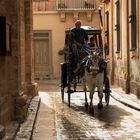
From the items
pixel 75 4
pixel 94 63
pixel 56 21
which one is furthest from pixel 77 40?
pixel 75 4

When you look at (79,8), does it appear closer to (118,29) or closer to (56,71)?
(56,71)

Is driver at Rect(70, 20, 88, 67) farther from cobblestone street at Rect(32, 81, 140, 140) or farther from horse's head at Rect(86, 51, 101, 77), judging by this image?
cobblestone street at Rect(32, 81, 140, 140)

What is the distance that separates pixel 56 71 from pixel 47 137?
25.2 metres

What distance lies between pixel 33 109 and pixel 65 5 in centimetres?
2254

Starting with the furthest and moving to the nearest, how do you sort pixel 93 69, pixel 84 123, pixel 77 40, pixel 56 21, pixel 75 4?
pixel 75 4
pixel 56 21
pixel 77 40
pixel 93 69
pixel 84 123

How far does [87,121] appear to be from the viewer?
1148cm

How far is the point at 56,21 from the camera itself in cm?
3466

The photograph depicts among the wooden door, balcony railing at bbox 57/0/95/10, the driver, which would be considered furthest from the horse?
balcony railing at bbox 57/0/95/10

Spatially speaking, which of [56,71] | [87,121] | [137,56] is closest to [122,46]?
[137,56]

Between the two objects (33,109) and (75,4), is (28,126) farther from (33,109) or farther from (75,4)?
(75,4)

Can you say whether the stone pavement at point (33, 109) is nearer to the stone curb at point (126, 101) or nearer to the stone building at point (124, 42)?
the stone curb at point (126, 101)

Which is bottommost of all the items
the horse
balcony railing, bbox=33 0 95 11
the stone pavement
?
the stone pavement

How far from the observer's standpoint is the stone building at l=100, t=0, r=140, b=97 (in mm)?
17391

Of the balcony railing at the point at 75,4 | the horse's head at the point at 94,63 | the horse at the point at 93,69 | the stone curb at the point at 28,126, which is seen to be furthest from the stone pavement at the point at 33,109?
the balcony railing at the point at 75,4
